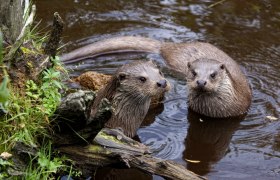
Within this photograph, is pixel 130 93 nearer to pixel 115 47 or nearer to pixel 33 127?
pixel 33 127

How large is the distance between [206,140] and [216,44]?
1.91m

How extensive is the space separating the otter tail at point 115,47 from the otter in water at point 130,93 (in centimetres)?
138

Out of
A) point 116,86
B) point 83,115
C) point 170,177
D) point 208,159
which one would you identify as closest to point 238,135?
point 208,159

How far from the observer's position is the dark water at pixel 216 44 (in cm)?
428

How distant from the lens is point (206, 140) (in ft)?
15.2

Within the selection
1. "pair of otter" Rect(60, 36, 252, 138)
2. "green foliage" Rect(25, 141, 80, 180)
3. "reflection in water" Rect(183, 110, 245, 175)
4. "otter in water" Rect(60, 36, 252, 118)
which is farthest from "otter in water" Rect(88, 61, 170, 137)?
"green foliage" Rect(25, 141, 80, 180)

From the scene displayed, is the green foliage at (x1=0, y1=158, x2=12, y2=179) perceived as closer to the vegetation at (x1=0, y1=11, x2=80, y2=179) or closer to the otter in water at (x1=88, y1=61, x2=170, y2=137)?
the vegetation at (x1=0, y1=11, x2=80, y2=179)

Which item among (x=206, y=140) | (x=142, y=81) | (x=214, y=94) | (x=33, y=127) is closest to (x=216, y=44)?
(x=214, y=94)

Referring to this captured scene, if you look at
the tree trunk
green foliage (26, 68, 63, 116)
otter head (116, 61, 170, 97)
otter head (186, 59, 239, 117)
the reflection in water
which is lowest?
the reflection in water

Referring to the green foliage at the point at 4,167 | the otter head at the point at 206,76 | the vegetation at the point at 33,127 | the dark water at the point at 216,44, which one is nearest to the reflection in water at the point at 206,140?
the dark water at the point at 216,44

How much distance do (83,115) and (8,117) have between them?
0.44 m

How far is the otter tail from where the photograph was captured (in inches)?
227

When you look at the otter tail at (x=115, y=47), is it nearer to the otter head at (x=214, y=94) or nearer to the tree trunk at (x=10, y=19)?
the otter head at (x=214, y=94)

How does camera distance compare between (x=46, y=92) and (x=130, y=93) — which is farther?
(x=130, y=93)
